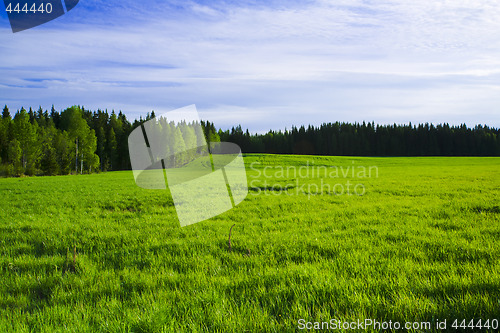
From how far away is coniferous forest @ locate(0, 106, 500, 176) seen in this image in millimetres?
61219

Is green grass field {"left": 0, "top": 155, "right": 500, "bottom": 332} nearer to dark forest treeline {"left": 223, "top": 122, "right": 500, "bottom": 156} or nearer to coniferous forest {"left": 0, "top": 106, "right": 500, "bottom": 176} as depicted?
coniferous forest {"left": 0, "top": 106, "right": 500, "bottom": 176}

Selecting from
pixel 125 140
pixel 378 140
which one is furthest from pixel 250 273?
pixel 378 140

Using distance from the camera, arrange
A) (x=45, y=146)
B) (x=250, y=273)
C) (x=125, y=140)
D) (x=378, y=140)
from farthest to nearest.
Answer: (x=378, y=140) → (x=125, y=140) → (x=45, y=146) → (x=250, y=273)

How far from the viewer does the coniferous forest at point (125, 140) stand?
61.2m

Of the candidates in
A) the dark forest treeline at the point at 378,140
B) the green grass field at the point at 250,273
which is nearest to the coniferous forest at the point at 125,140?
the dark forest treeline at the point at 378,140

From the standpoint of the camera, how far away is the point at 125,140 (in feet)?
297

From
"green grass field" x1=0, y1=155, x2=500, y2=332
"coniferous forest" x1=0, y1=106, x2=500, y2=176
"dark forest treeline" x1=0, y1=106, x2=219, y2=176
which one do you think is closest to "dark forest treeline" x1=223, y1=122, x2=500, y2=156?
"coniferous forest" x1=0, y1=106, x2=500, y2=176

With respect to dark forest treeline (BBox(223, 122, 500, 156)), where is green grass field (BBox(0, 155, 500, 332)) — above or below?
below

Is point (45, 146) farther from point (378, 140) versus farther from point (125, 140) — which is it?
point (378, 140)

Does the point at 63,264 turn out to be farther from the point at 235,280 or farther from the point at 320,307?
the point at 320,307

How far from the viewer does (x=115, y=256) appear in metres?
5.96

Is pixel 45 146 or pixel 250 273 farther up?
pixel 45 146

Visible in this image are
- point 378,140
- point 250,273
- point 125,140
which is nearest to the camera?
point 250,273

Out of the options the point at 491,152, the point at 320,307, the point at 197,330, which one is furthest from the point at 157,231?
the point at 491,152
